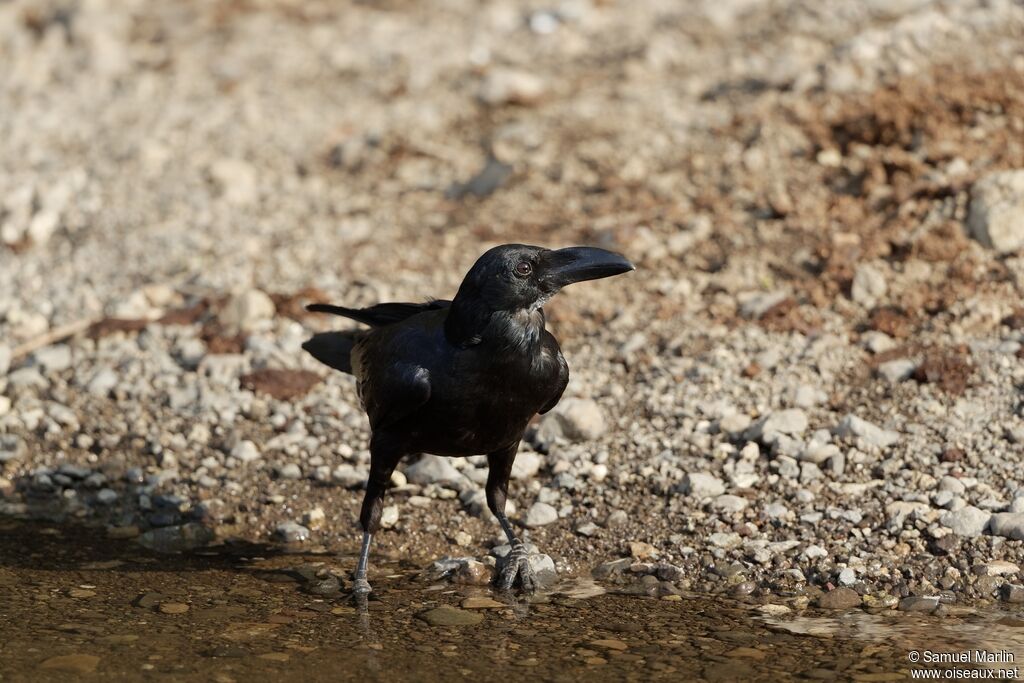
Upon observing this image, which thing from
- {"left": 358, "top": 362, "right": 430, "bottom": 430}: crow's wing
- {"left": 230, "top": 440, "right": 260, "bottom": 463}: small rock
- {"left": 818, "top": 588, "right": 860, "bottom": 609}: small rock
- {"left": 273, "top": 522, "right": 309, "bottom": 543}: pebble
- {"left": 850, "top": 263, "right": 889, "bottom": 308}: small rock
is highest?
{"left": 850, "top": 263, "right": 889, "bottom": 308}: small rock

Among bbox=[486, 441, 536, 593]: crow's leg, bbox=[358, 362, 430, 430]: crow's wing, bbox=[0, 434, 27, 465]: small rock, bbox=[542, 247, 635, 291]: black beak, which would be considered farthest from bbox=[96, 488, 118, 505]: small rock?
bbox=[542, 247, 635, 291]: black beak

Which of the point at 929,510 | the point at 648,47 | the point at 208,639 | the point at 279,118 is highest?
the point at 648,47

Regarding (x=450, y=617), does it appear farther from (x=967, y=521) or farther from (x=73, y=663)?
(x=967, y=521)

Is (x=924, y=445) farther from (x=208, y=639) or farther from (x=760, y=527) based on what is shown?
(x=208, y=639)

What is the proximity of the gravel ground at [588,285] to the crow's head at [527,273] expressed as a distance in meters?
1.50

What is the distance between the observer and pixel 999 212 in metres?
8.20

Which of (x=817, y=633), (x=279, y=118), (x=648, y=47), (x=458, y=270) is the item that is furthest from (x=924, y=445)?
(x=279, y=118)

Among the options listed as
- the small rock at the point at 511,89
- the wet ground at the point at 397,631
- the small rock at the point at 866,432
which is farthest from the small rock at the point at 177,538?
the small rock at the point at 511,89

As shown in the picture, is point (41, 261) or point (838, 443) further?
point (41, 261)

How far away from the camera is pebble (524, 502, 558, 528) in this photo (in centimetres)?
→ 670

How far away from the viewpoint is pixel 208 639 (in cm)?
551

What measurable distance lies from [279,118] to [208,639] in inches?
294

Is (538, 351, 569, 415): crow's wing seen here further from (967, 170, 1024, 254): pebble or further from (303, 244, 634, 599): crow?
(967, 170, 1024, 254): pebble

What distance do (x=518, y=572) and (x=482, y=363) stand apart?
1163 millimetres
